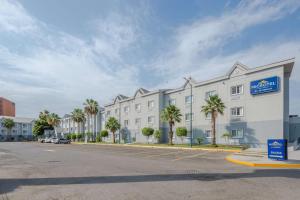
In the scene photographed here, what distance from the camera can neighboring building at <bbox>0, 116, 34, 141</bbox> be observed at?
11644cm

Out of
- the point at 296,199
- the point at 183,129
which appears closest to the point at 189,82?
the point at 183,129

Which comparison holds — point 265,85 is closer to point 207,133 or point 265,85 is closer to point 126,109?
point 207,133

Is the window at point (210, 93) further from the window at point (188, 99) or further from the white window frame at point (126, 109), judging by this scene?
the white window frame at point (126, 109)

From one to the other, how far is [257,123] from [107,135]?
39.4 metres

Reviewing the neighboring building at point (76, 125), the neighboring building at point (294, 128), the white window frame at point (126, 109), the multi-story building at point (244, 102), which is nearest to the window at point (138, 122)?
the white window frame at point (126, 109)

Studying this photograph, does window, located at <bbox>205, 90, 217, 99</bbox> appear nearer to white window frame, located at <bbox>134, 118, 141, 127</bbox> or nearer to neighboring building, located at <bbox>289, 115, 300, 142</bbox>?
neighboring building, located at <bbox>289, 115, 300, 142</bbox>

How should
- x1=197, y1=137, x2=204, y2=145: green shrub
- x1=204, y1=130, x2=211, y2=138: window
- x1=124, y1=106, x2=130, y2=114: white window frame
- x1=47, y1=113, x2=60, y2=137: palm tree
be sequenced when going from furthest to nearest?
x1=47, y1=113, x2=60, y2=137: palm tree < x1=124, y1=106, x2=130, y2=114: white window frame < x1=204, y1=130, x2=211, y2=138: window < x1=197, y1=137, x2=204, y2=145: green shrub

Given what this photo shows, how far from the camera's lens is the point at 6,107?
5551 inches

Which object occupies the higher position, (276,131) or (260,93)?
(260,93)

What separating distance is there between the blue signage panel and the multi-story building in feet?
47.2

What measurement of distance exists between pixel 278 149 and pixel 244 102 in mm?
17898

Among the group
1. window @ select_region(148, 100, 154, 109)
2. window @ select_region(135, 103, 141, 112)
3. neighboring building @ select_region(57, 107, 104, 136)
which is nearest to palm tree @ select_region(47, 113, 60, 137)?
neighboring building @ select_region(57, 107, 104, 136)

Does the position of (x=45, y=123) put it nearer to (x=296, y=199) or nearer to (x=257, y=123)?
(x=257, y=123)

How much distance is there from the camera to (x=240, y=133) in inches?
1308
